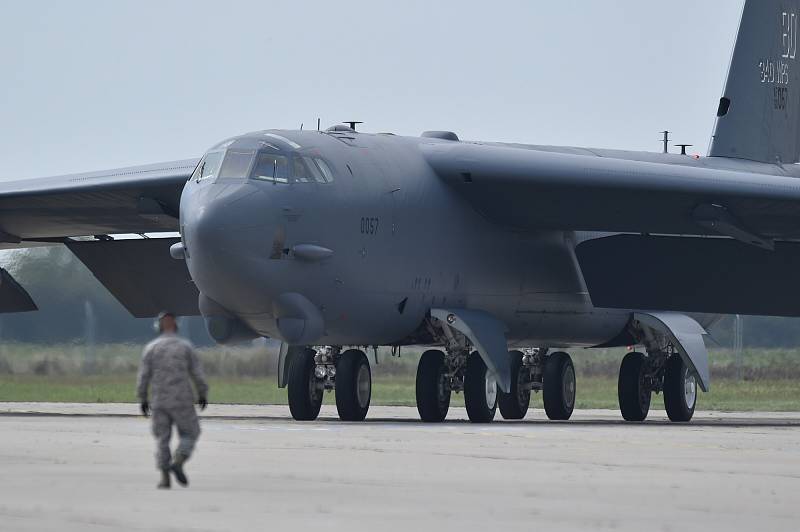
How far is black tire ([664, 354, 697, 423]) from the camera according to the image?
3017 centimetres

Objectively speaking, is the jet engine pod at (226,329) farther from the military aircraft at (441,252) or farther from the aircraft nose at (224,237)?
the aircraft nose at (224,237)

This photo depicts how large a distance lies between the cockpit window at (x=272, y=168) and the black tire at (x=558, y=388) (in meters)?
8.77

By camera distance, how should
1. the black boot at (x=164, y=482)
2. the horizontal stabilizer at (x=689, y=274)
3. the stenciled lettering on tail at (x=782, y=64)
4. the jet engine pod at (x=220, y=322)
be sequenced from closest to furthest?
the black boot at (x=164, y=482), the jet engine pod at (x=220, y=322), the horizontal stabilizer at (x=689, y=274), the stenciled lettering on tail at (x=782, y=64)

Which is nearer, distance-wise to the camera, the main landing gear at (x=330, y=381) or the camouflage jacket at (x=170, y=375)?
the camouflage jacket at (x=170, y=375)

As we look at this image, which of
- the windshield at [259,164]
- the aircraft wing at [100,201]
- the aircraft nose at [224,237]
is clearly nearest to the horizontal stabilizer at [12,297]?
the aircraft wing at [100,201]

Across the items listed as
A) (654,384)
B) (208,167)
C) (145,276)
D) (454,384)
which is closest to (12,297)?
(145,276)

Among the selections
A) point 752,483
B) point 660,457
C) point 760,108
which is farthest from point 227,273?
point 760,108

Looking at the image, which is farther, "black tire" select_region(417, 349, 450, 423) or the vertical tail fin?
the vertical tail fin

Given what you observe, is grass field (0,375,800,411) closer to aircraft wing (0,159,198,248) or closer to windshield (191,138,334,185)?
aircraft wing (0,159,198,248)

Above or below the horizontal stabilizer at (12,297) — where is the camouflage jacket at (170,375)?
below

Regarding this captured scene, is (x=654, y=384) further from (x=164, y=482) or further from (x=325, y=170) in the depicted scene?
(x=164, y=482)

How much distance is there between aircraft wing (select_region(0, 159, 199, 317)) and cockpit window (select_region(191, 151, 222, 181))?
3498mm

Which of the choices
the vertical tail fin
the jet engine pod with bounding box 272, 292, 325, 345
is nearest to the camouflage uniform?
the jet engine pod with bounding box 272, 292, 325, 345

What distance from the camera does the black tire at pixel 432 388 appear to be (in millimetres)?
25250
